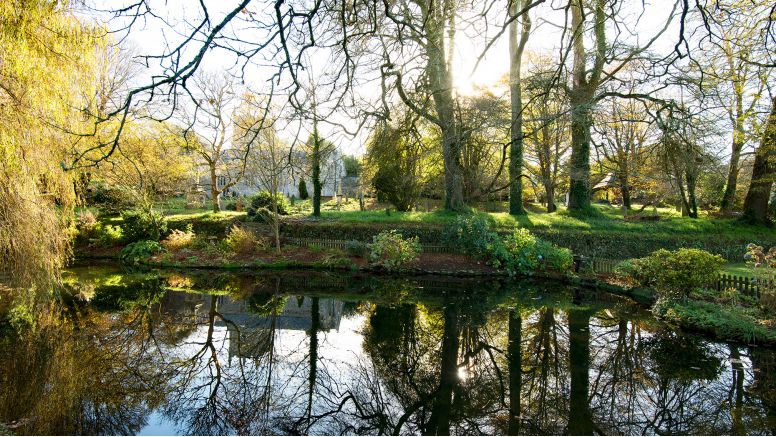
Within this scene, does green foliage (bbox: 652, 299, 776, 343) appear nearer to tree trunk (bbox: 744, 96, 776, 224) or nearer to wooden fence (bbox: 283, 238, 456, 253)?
wooden fence (bbox: 283, 238, 456, 253)

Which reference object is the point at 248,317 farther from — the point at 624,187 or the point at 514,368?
the point at 624,187

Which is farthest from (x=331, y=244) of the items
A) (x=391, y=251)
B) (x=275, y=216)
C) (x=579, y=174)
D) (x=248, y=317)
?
(x=579, y=174)

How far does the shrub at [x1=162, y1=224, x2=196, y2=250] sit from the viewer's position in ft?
60.7

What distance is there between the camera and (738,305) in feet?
31.5

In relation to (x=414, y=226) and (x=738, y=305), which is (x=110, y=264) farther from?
(x=738, y=305)

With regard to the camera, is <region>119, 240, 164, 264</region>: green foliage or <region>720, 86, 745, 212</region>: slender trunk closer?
<region>720, 86, 745, 212</region>: slender trunk

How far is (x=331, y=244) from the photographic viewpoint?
1817cm

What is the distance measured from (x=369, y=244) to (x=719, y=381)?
39.0ft

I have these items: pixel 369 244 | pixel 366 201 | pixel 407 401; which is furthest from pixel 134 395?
pixel 366 201

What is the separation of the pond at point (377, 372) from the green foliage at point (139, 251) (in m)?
7.07

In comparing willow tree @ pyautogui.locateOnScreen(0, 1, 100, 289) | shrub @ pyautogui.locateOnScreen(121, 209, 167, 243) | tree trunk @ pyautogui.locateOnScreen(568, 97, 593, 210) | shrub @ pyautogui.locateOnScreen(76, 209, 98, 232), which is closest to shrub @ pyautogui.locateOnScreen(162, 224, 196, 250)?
shrub @ pyautogui.locateOnScreen(121, 209, 167, 243)

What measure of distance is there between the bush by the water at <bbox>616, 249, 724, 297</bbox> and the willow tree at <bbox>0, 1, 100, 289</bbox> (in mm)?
11446

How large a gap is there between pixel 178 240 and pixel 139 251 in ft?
4.98

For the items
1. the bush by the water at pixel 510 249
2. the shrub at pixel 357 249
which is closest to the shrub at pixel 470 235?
the bush by the water at pixel 510 249
